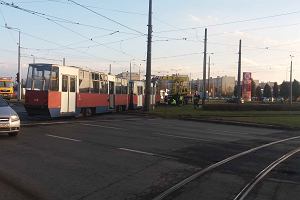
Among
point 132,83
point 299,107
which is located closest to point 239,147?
point 132,83

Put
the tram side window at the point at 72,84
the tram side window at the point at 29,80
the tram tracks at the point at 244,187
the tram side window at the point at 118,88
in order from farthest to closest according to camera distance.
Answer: the tram side window at the point at 118,88 < the tram side window at the point at 72,84 < the tram side window at the point at 29,80 < the tram tracks at the point at 244,187

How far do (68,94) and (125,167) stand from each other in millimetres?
18513

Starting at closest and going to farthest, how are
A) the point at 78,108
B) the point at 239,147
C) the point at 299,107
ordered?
the point at 239,147 < the point at 78,108 < the point at 299,107

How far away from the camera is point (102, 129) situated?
24.0 metres

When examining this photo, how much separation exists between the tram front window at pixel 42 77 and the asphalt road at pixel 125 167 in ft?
27.6

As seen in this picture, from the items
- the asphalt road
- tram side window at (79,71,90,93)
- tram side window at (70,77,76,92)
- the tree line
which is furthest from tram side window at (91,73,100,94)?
the tree line

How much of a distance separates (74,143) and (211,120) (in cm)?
1870

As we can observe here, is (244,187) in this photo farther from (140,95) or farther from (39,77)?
(140,95)

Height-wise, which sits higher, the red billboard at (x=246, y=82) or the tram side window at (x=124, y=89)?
the red billboard at (x=246, y=82)

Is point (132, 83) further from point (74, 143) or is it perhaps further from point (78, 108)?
point (74, 143)

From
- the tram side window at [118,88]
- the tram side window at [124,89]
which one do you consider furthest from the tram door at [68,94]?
the tram side window at [124,89]

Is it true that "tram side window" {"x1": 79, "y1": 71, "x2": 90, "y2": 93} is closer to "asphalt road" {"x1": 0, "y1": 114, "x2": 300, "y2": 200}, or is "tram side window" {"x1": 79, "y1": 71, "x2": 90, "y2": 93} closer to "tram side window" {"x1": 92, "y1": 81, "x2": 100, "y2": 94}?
"tram side window" {"x1": 92, "y1": 81, "x2": 100, "y2": 94}

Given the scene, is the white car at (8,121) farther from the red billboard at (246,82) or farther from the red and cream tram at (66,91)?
the red billboard at (246,82)

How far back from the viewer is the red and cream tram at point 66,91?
2911 centimetres
